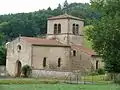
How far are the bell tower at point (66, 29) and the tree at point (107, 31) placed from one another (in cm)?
3494

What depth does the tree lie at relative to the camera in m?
46.1

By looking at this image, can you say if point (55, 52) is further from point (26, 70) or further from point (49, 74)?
point (26, 70)

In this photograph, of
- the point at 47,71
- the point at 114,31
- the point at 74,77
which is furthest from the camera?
the point at 47,71

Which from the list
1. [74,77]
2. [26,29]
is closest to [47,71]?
[74,77]

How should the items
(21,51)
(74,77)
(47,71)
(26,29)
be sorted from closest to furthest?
(74,77) → (47,71) → (21,51) → (26,29)

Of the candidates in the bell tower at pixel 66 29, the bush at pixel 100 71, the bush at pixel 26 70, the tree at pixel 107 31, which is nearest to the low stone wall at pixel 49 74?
the bush at pixel 26 70

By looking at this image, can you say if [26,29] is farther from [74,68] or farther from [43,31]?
[74,68]

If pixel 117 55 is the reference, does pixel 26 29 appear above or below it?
above

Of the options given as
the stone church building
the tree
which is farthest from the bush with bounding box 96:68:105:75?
the tree

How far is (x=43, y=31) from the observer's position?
148 metres

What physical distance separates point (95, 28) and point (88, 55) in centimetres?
3412

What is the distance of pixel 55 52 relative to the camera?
79.1 m

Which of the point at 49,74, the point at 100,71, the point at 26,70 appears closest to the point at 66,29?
the point at 100,71

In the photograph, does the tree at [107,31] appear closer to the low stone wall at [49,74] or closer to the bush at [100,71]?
the low stone wall at [49,74]
